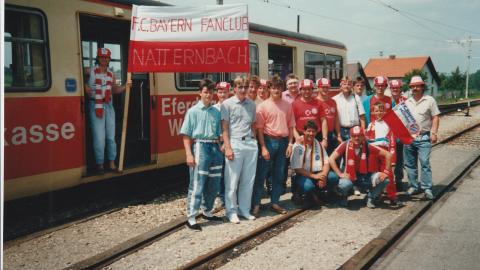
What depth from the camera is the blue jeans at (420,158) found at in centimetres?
659

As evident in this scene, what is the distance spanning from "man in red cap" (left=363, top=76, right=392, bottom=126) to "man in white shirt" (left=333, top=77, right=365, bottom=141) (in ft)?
0.34

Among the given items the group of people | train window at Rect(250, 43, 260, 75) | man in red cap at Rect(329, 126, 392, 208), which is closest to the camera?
the group of people

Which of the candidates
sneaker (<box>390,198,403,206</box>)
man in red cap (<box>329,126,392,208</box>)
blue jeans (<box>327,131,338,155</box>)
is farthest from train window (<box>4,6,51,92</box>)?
sneaker (<box>390,198,403,206</box>)

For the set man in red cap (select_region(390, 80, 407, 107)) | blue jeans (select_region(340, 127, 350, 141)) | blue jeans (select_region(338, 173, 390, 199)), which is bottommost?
blue jeans (select_region(338, 173, 390, 199))

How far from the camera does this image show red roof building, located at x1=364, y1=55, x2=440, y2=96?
61219 millimetres

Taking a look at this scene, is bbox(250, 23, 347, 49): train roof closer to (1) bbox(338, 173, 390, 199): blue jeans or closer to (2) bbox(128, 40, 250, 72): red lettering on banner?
(2) bbox(128, 40, 250, 72): red lettering on banner

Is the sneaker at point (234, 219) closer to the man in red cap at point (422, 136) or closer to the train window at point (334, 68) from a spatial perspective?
the man in red cap at point (422, 136)

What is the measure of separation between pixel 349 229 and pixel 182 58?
3.32 m

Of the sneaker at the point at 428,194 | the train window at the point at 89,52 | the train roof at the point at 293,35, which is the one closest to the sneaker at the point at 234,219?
the sneaker at the point at 428,194

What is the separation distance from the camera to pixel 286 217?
5.75m

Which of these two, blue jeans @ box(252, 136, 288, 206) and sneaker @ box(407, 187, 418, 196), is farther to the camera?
sneaker @ box(407, 187, 418, 196)

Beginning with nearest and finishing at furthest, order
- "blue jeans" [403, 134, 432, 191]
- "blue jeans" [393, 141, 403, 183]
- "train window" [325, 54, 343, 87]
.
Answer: "blue jeans" [403, 134, 432, 191] < "blue jeans" [393, 141, 403, 183] < "train window" [325, 54, 343, 87]

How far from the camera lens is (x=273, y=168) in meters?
6.03

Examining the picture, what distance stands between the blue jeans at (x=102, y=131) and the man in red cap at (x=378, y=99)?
4140 mm
